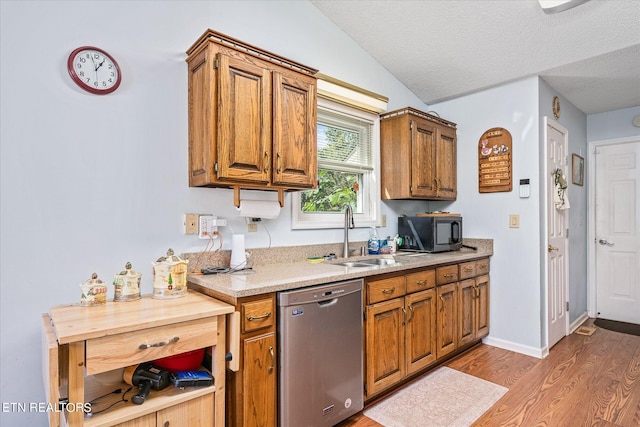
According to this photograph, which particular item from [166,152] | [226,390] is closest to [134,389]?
[226,390]

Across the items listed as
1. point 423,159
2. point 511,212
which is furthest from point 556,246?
point 423,159

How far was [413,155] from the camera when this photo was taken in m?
3.11

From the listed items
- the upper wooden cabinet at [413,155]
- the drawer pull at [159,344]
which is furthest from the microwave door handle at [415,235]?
the drawer pull at [159,344]

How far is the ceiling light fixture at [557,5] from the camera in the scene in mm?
2195

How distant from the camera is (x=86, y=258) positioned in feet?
5.73

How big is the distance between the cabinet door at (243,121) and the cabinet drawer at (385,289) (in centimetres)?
95

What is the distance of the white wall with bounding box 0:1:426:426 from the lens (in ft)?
5.17

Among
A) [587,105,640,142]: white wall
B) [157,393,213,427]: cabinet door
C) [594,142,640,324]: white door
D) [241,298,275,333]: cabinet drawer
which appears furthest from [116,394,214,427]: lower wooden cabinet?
[587,105,640,142]: white wall

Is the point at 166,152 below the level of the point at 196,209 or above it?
above

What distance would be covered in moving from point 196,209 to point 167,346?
2.98 ft

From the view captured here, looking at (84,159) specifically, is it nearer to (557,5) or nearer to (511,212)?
(557,5)

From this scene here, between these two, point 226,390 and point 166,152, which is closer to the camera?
point 226,390

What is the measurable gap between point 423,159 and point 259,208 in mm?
1769

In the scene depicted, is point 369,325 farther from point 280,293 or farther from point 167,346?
point 167,346
